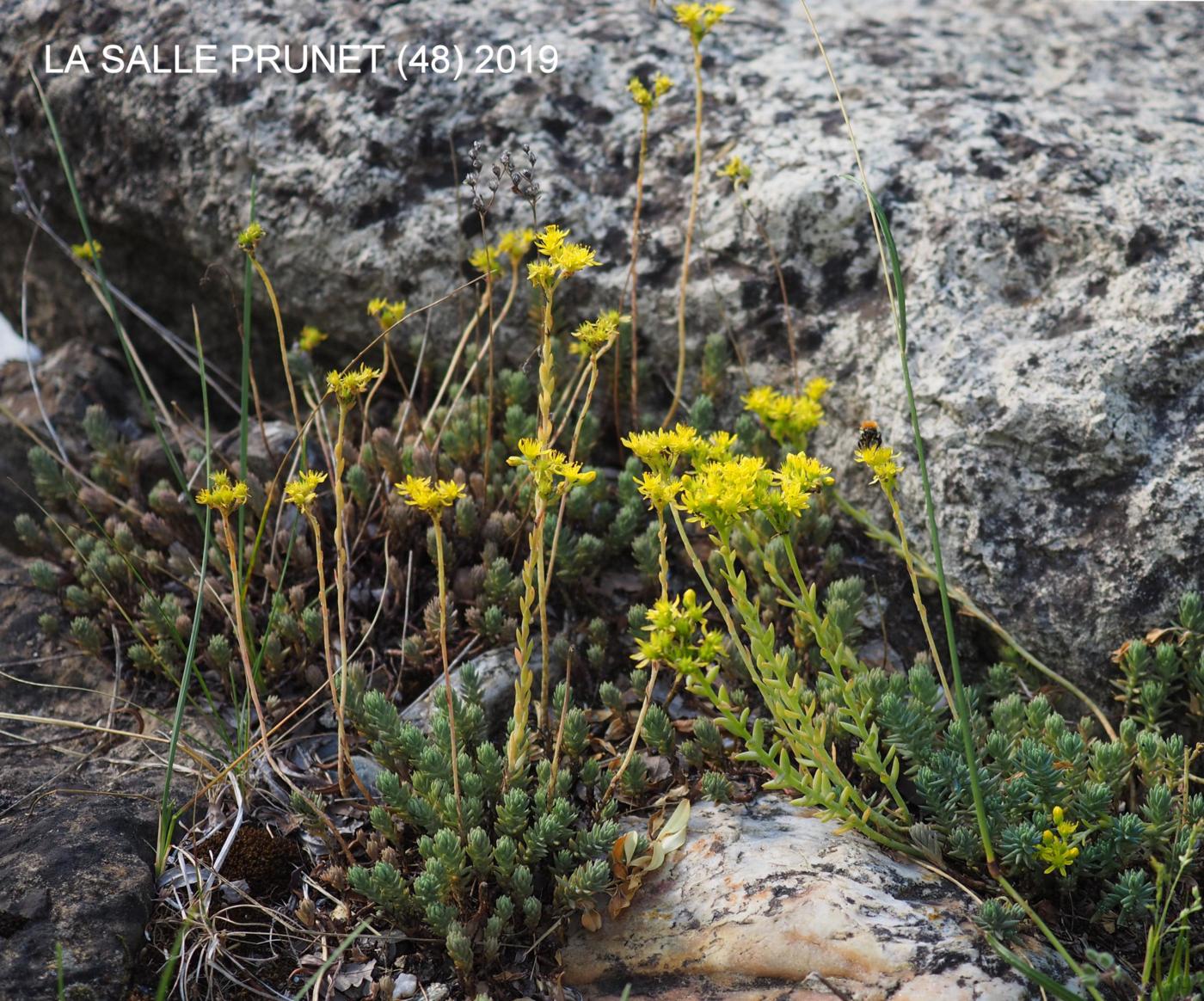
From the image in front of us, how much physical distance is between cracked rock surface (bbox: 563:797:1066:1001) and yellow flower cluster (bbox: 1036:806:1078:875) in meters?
0.22

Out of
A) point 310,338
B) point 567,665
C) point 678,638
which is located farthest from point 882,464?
point 310,338

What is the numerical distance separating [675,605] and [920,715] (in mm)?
905

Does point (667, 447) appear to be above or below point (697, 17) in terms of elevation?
below

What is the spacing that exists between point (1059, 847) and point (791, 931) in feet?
2.24

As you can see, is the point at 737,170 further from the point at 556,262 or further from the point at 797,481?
the point at 797,481

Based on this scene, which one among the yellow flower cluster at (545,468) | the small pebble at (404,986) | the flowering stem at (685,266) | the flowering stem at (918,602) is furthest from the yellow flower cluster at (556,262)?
the small pebble at (404,986)

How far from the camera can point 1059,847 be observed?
248 cm

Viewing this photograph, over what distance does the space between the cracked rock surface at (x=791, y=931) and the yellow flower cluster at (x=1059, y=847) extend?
224 millimetres

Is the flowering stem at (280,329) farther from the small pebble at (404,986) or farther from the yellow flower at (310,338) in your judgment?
the small pebble at (404,986)

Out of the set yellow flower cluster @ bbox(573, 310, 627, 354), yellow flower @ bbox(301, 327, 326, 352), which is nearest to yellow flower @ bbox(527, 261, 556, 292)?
yellow flower cluster @ bbox(573, 310, 627, 354)

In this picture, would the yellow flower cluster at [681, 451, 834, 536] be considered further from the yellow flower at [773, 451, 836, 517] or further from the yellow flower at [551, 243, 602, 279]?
the yellow flower at [551, 243, 602, 279]

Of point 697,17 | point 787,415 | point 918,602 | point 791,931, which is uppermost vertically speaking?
point 697,17

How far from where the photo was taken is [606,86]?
14.9 ft

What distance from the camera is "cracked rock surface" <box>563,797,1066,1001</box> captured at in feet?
7.73
